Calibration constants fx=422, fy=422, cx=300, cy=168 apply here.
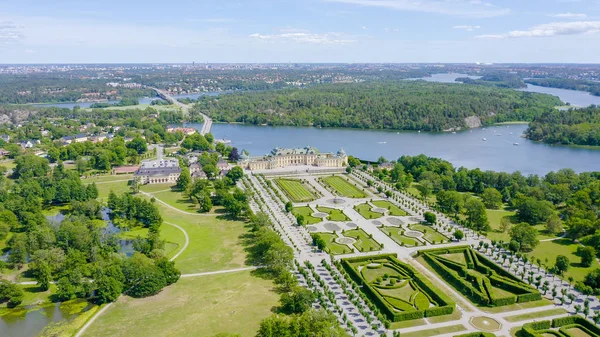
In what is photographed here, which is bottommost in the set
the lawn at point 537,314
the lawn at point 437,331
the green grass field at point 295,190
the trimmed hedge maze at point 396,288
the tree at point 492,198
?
the lawn at point 437,331

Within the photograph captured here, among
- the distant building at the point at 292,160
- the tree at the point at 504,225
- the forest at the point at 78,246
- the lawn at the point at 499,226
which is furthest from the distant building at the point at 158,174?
the tree at the point at 504,225

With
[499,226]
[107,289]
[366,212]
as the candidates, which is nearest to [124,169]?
[366,212]

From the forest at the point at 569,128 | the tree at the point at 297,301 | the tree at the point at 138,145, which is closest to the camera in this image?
the tree at the point at 297,301

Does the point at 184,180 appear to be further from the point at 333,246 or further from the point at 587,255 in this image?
the point at 587,255

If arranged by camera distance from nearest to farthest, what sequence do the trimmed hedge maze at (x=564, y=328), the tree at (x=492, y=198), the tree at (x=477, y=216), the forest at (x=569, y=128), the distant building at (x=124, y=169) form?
the trimmed hedge maze at (x=564, y=328), the tree at (x=477, y=216), the tree at (x=492, y=198), the distant building at (x=124, y=169), the forest at (x=569, y=128)

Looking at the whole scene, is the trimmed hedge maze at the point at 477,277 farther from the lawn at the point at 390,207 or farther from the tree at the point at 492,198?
the tree at the point at 492,198

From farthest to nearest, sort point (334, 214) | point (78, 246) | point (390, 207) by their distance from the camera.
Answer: point (390, 207)
point (334, 214)
point (78, 246)
